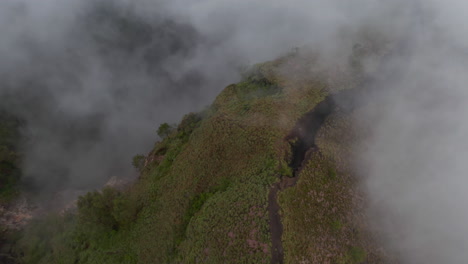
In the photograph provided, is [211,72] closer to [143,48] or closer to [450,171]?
[143,48]

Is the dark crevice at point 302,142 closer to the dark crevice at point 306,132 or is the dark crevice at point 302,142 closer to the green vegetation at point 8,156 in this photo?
the dark crevice at point 306,132

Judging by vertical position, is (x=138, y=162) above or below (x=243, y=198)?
above

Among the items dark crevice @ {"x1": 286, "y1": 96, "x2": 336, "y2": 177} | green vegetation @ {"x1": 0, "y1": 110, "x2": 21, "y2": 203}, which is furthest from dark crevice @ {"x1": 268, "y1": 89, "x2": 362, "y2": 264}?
green vegetation @ {"x1": 0, "y1": 110, "x2": 21, "y2": 203}

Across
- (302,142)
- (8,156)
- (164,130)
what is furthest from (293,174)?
(8,156)

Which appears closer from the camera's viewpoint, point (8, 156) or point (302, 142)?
point (302, 142)

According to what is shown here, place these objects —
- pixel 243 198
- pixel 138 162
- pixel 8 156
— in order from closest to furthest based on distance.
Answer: pixel 243 198 < pixel 138 162 < pixel 8 156

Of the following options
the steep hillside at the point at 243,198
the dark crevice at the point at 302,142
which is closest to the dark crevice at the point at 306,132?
the dark crevice at the point at 302,142

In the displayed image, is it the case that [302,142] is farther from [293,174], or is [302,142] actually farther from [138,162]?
[138,162]
